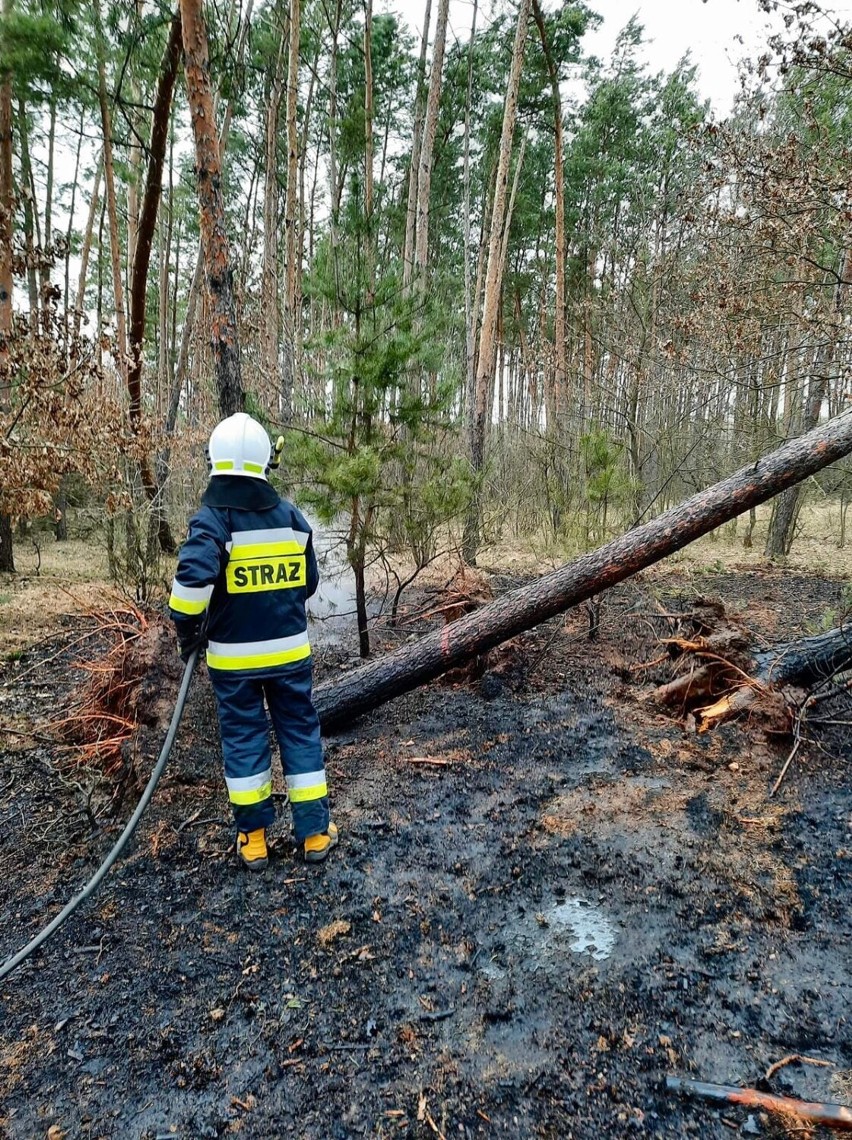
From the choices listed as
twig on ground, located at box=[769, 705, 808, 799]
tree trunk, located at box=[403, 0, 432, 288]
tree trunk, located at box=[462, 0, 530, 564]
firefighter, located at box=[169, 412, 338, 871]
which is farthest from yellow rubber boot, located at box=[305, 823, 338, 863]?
tree trunk, located at box=[403, 0, 432, 288]

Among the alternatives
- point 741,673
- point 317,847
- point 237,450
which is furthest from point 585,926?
point 237,450

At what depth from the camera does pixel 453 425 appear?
18.4 ft

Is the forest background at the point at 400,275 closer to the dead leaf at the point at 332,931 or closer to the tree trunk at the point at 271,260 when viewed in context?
the tree trunk at the point at 271,260

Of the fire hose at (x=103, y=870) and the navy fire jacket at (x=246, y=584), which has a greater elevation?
the navy fire jacket at (x=246, y=584)

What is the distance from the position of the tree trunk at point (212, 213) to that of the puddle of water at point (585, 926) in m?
3.62

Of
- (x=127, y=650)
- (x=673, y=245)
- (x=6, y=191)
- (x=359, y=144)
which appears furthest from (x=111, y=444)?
(x=673, y=245)

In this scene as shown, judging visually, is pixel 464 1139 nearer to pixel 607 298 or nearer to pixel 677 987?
pixel 677 987

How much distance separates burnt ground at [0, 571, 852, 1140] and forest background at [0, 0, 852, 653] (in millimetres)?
2680

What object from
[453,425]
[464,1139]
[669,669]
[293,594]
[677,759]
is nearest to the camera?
[464,1139]

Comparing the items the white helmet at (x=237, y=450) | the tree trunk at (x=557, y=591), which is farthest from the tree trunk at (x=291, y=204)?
the white helmet at (x=237, y=450)

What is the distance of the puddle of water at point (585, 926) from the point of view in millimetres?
2322

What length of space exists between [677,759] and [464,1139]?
2.61 metres

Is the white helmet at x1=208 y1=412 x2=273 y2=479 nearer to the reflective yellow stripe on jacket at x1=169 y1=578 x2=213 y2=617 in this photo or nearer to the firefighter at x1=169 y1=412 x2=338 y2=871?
the firefighter at x1=169 y1=412 x2=338 y2=871

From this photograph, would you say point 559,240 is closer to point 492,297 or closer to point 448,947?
point 492,297
